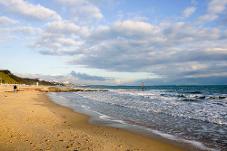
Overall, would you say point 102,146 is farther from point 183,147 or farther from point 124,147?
point 183,147

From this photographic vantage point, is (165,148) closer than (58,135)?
Yes

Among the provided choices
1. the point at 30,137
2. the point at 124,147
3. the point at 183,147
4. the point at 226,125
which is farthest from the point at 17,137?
the point at 226,125

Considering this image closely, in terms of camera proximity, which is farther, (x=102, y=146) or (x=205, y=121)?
(x=205, y=121)

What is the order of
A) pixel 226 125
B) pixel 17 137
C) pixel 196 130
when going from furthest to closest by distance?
1. pixel 226 125
2. pixel 196 130
3. pixel 17 137

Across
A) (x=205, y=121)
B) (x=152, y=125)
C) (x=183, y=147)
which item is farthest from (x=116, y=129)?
(x=205, y=121)

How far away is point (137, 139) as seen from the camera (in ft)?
39.9

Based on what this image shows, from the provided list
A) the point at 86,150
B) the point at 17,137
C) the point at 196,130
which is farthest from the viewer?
the point at 196,130

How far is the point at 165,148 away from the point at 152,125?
525cm

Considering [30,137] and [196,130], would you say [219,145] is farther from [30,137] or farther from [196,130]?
[30,137]

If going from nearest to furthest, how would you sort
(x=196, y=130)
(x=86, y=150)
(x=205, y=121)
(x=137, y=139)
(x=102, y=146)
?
1. (x=86, y=150)
2. (x=102, y=146)
3. (x=137, y=139)
4. (x=196, y=130)
5. (x=205, y=121)

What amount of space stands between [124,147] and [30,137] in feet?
12.1

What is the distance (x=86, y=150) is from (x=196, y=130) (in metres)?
6.70

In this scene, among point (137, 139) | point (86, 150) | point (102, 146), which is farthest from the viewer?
point (137, 139)

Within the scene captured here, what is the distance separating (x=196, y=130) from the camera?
14203 millimetres
